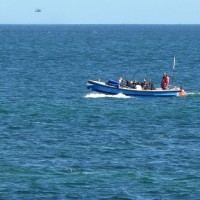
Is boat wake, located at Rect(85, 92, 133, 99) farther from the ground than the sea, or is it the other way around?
boat wake, located at Rect(85, 92, 133, 99)

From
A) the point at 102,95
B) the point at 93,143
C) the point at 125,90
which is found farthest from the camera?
the point at 102,95

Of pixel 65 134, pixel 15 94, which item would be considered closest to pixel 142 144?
pixel 65 134

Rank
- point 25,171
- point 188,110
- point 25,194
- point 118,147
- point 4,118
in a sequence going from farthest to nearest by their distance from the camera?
point 188,110
point 4,118
point 118,147
point 25,171
point 25,194

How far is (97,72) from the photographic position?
107 m

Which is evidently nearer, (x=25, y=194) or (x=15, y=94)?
(x=25, y=194)

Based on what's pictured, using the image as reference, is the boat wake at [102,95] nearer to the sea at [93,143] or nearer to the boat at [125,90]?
the sea at [93,143]

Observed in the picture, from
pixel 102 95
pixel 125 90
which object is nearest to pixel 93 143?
pixel 125 90

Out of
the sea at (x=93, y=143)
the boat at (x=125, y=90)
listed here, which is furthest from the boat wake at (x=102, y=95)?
the boat at (x=125, y=90)

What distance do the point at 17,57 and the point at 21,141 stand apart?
279ft

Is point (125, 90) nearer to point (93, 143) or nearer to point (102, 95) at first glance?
point (102, 95)

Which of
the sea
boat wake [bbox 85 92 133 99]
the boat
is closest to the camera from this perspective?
the sea

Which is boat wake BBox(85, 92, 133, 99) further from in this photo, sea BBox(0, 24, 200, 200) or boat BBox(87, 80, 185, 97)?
boat BBox(87, 80, 185, 97)

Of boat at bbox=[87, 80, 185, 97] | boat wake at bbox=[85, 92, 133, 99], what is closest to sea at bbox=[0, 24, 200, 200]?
boat wake at bbox=[85, 92, 133, 99]

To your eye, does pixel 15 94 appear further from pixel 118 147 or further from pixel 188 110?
pixel 118 147
